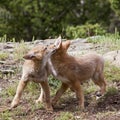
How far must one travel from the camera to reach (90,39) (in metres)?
13.4

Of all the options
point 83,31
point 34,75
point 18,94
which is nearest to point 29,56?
point 34,75

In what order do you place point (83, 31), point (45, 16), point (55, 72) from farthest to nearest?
point (45, 16), point (83, 31), point (55, 72)

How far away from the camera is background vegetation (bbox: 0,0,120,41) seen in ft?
84.5

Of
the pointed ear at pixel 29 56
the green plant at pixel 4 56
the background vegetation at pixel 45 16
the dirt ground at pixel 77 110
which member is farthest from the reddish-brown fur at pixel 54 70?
the background vegetation at pixel 45 16

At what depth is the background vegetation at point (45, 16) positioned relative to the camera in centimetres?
2577

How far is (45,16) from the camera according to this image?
2644 cm

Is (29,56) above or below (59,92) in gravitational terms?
above

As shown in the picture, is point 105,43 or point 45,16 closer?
point 105,43

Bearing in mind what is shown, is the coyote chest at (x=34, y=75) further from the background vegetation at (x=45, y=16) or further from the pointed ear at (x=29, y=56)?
the background vegetation at (x=45, y=16)

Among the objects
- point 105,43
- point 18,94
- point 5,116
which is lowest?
point 5,116

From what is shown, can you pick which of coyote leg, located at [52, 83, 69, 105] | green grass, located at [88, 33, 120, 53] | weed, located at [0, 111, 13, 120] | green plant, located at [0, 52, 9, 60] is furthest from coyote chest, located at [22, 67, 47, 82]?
green grass, located at [88, 33, 120, 53]

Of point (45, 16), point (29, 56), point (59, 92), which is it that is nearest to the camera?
point (29, 56)

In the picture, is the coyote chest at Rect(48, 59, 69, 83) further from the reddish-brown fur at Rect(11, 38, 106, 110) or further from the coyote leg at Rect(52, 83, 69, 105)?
the coyote leg at Rect(52, 83, 69, 105)

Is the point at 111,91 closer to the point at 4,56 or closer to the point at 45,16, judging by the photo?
the point at 4,56
